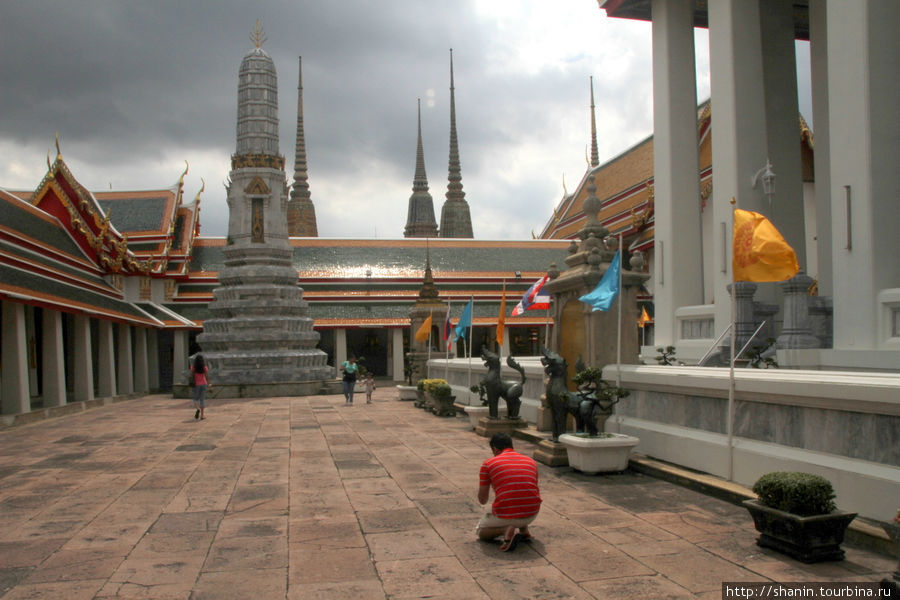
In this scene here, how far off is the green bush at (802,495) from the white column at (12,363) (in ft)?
59.3

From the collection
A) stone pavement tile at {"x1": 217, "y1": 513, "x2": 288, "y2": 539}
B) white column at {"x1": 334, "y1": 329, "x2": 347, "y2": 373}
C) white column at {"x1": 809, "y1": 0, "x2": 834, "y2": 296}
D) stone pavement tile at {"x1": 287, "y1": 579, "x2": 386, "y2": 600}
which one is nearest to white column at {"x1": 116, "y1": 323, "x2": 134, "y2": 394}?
white column at {"x1": 334, "y1": 329, "x2": 347, "y2": 373}

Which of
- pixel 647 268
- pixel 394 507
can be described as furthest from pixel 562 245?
pixel 394 507

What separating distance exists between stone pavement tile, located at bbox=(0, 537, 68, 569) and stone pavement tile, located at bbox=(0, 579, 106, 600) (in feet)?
2.21

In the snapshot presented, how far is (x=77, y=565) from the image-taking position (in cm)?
642

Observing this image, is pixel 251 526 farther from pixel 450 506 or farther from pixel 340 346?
pixel 340 346

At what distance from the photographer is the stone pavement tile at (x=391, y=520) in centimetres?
747

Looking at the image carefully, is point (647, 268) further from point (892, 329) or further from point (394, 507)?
point (394, 507)

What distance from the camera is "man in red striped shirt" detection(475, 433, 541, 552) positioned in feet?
21.4

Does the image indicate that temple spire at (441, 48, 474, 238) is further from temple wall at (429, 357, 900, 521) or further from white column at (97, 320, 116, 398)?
temple wall at (429, 357, 900, 521)

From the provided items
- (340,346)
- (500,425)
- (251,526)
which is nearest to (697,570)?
(251,526)

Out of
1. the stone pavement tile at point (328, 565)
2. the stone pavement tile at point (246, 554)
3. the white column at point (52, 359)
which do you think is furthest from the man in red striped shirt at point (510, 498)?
the white column at point (52, 359)

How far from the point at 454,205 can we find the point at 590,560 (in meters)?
74.7

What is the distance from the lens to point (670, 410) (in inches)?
394

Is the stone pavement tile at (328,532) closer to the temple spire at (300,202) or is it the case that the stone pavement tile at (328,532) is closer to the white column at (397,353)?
the white column at (397,353)
